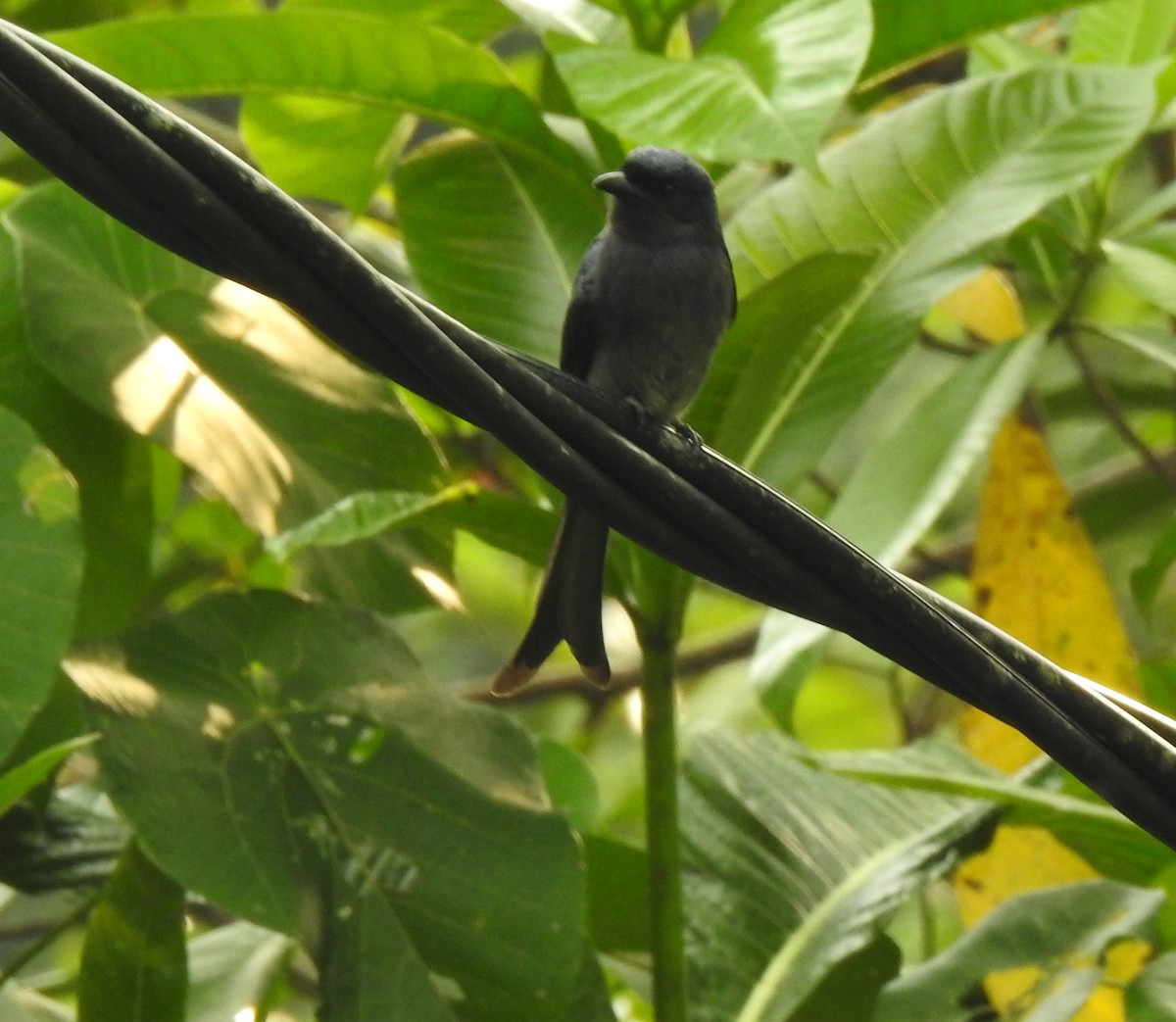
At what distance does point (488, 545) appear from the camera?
2238mm

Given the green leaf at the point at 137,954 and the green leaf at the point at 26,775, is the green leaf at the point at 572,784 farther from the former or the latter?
the green leaf at the point at 26,775

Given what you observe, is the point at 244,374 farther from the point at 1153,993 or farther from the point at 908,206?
the point at 1153,993

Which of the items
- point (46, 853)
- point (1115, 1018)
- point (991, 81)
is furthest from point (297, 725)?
point (991, 81)

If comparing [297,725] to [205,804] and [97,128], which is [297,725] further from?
[97,128]

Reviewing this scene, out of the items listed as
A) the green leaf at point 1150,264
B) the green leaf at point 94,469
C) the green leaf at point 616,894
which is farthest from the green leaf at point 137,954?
the green leaf at point 1150,264

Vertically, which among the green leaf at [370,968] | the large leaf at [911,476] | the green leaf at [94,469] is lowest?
the green leaf at [370,968]

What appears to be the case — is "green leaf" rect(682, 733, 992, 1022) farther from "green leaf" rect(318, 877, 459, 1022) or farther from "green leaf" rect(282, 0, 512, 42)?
"green leaf" rect(282, 0, 512, 42)

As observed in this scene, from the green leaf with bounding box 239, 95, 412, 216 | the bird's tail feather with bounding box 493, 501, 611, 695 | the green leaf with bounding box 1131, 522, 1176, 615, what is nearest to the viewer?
the bird's tail feather with bounding box 493, 501, 611, 695

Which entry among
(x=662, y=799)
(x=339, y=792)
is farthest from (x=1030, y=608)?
(x=339, y=792)

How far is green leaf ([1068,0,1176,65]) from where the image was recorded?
2768mm

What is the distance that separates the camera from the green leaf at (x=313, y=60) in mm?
2104

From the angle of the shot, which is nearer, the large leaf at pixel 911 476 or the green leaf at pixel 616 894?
the large leaf at pixel 911 476

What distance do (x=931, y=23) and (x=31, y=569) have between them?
1.41 metres

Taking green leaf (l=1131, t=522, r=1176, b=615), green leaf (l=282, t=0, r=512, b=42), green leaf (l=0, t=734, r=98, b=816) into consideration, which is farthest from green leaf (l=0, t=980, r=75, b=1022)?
green leaf (l=1131, t=522, r=1176, b=615)
